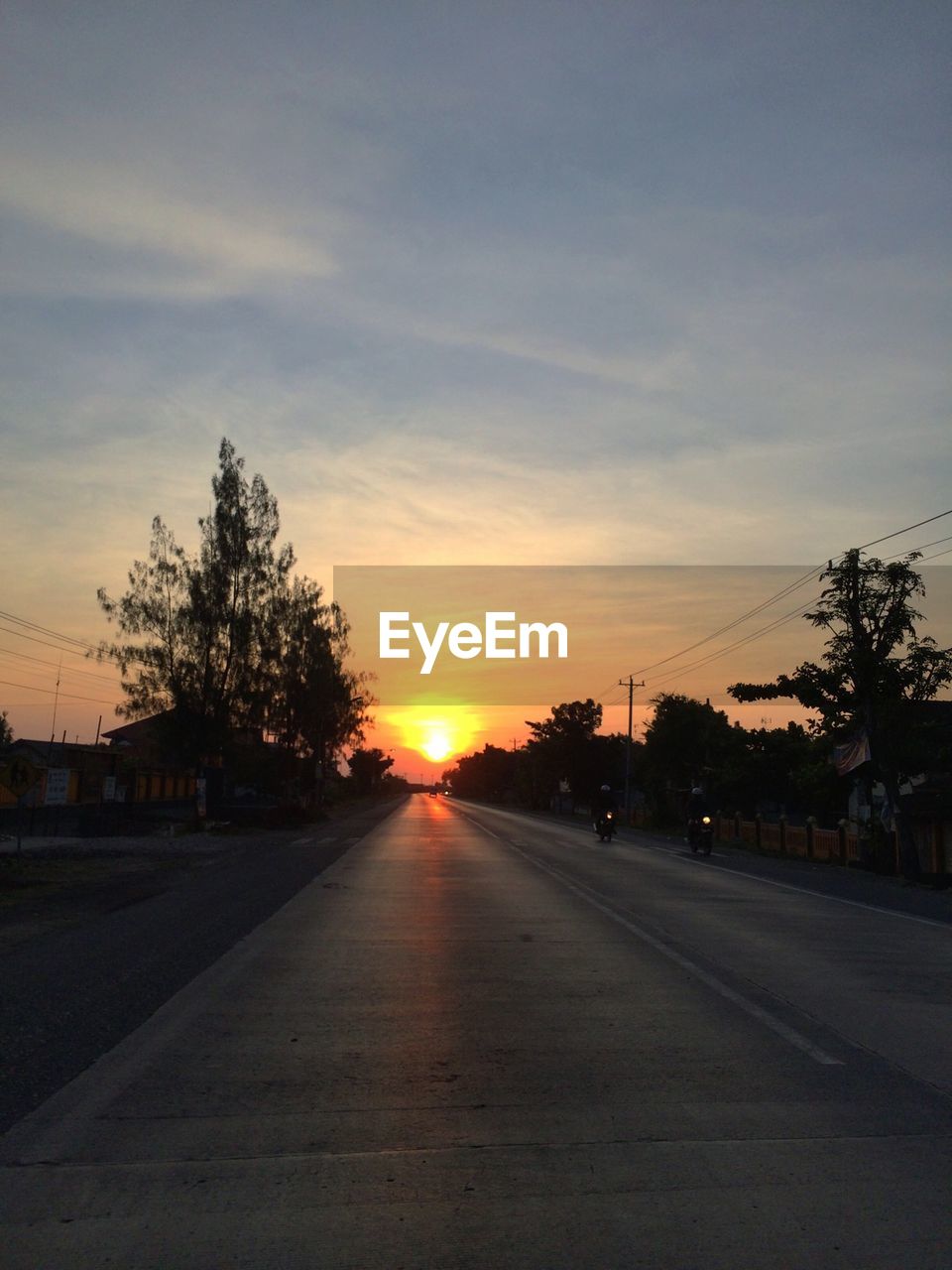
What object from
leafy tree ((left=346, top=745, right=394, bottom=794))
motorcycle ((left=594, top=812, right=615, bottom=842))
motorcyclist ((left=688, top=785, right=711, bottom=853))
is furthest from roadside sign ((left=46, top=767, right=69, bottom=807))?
leafy tree ((left=346, top=745, right=394, bottom=794))

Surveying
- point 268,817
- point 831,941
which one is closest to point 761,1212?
point 831,941

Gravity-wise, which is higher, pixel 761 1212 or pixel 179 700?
pixel 179 700

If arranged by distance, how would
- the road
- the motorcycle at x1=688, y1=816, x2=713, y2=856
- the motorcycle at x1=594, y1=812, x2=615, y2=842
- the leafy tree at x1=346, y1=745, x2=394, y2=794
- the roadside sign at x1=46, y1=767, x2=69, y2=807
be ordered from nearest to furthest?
the road → the motorcycle at x1=688, y1=816, x2=713, y2=856 → the roadside sign at x1=46, y1=767, x2=69, y2=807 → the motorcycle at x1=594, y1=812, x2=615, y2=842 → the leafy tree at x1=346, y1=745, x2=394, y2=794

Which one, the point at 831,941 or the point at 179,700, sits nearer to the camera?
the point at 831,941

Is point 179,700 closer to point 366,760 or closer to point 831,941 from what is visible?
point 831,941

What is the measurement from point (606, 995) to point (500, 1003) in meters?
1.00

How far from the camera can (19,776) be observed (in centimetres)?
2378

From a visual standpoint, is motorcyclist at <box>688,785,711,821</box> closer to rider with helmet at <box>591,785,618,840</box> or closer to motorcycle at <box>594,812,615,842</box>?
rider with helmet at <box>591,785,618,840</box>

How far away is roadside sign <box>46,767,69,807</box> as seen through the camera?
1599 inches

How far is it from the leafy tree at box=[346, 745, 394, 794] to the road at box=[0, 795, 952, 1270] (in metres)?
134

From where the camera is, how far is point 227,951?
42.7 ft

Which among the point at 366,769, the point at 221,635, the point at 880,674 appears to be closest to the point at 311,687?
the point at 221,635

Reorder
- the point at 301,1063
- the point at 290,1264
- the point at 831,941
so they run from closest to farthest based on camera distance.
Answer: the point at 290,1264, the point at 301,1063, the point at 831,941

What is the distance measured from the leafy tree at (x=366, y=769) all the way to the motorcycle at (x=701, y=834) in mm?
110941
